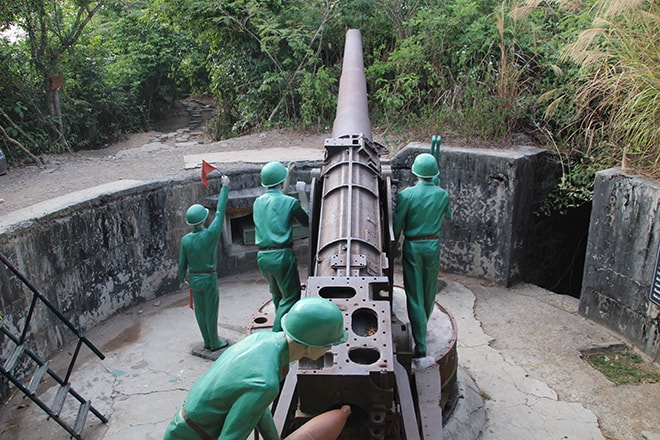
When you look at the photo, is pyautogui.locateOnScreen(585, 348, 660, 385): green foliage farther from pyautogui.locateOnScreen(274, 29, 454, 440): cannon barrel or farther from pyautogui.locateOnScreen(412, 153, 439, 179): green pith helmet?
pyautogui.locateOnScreen(412, 153, 439, 179): green pith helmet

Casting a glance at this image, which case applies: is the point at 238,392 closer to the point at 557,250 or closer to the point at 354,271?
the point at 354,271

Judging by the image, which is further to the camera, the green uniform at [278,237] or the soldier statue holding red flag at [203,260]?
the soldier statue holding red flag at [203,260]

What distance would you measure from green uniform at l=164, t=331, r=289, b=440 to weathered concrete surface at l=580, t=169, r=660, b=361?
183 inches

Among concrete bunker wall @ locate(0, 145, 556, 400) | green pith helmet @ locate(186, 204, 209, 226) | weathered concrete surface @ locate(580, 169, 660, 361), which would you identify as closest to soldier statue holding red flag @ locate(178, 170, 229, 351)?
green pith helmet @ locate(186, 204, 209, 226)

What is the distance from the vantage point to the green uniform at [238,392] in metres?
2.23

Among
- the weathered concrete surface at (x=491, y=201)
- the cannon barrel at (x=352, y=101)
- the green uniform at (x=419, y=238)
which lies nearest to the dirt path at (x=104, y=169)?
the cannon barrel at (x=352, y=101)

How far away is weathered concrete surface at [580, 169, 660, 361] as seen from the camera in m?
5.73

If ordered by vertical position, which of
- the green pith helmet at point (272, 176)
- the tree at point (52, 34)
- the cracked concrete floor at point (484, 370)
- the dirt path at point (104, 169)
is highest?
the tree at point (52, 34)

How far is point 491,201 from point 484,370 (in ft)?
7.93

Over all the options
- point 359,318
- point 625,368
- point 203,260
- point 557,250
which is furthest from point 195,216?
point 557,250

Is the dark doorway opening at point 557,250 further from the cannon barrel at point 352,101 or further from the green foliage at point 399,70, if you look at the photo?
the cannon barrel at point 352,101

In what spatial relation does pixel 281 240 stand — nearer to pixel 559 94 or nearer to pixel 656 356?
pixel 656 356

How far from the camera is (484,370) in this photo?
18.3 ft

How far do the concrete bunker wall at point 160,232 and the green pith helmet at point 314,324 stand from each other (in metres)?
3.97
